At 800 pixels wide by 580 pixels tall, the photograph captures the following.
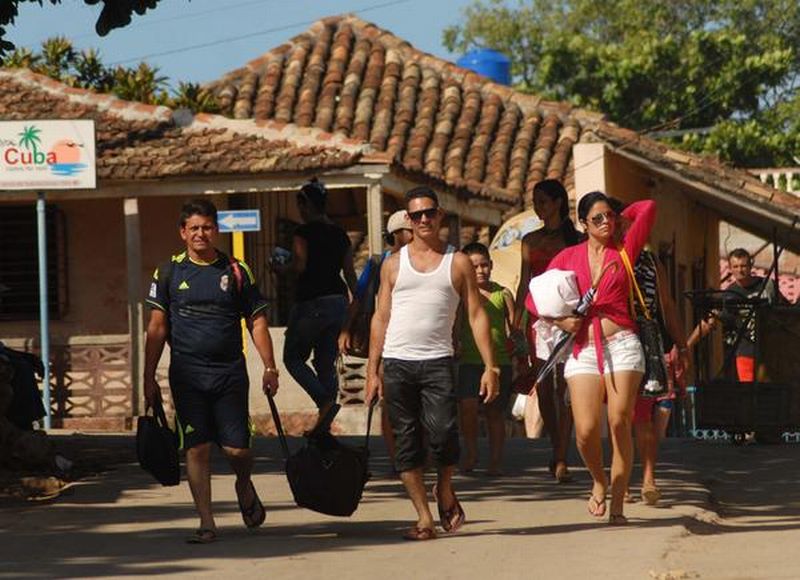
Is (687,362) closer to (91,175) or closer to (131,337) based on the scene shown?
(91,175)

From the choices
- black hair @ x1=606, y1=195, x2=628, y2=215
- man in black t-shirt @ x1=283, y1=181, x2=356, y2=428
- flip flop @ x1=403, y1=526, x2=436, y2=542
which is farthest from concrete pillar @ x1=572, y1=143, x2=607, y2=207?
flip flop @ x1=403, y1=526, x2=436, y2=542

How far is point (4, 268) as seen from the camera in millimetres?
24078

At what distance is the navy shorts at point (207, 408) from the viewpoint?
10.4m

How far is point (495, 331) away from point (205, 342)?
393 centimetres

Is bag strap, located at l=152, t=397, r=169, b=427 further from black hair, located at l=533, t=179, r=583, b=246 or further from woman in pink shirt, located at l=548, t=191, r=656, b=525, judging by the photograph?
black hair, located at l=533, t=179, r=583, b=246

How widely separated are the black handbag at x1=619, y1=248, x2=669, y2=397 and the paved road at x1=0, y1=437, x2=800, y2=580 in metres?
0.72

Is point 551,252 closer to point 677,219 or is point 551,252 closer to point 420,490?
point 420,490

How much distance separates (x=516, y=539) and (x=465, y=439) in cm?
371

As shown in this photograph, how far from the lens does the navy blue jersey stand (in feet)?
34.3

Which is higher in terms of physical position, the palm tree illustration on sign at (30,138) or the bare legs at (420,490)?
the palm tree illustration on sign at (30,138)

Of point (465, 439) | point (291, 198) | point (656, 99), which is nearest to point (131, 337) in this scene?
point (291, 198)

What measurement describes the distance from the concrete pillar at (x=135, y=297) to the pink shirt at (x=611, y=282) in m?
11.9

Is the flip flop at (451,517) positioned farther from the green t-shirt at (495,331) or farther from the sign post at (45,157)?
the sign post at (45,157)

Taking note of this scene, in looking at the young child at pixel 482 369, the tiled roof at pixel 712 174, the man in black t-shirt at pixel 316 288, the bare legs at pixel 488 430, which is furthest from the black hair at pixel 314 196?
the tiled roof at pixel 712 174
